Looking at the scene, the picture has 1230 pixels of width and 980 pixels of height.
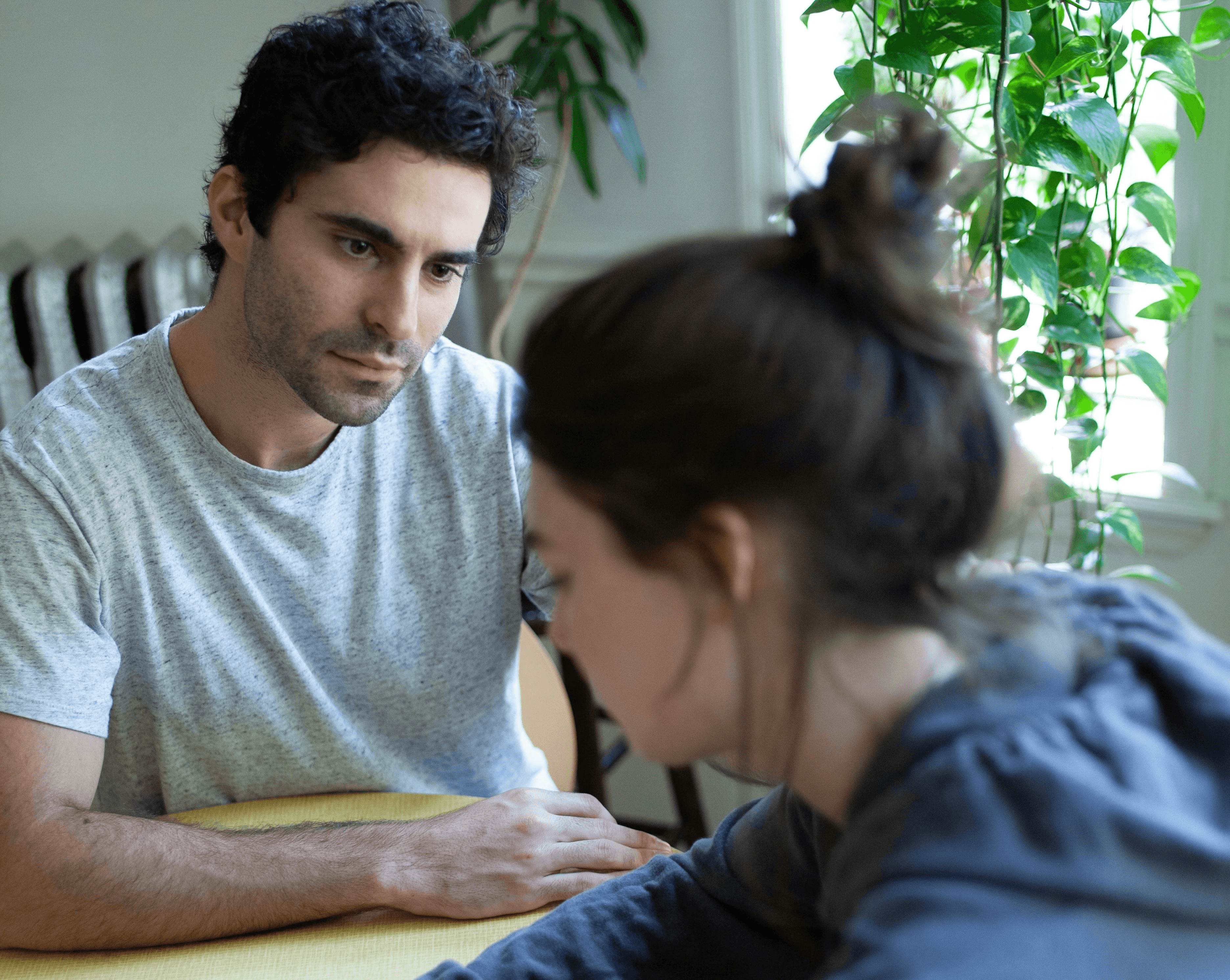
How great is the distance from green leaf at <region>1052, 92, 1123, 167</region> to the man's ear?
0.89 m

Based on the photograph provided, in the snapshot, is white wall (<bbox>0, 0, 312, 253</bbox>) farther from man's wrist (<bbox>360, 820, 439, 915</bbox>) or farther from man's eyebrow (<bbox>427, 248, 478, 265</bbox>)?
man's wrist (<bbox>360, 820, 439, 915</bbox>)

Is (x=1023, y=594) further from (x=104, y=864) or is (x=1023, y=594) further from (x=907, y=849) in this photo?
(x=104, y=864)

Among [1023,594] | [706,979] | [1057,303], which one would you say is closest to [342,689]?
[706,979]

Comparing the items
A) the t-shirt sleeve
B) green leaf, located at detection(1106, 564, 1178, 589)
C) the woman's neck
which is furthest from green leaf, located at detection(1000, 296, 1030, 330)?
the t-shirt sleeve

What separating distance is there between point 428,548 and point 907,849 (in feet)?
2.81

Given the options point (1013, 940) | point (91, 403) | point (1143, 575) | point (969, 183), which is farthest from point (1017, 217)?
point (91, 403)

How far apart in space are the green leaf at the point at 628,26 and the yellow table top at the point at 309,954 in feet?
5.83

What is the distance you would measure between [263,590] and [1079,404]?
101 cm

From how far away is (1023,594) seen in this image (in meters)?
0.60

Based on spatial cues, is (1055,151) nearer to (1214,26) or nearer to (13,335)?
(1214,26)

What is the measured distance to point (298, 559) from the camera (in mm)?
1168

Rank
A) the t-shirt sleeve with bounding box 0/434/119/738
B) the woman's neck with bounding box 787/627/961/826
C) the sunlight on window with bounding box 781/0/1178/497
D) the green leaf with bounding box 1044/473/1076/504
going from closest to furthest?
the woman's neck with bounding box 787/627/961/826 < the t-shirt sleeve with bounding box 0/434/119/738 < the green leaf with bounding box 1044/473/1076/504 < the sunlight on window with bounding box 781/0/1178/497

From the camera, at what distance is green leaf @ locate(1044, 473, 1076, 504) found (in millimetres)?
1271

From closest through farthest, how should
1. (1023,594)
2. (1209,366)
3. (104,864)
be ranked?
(1023,594)
(104,864)
(1209,366)
